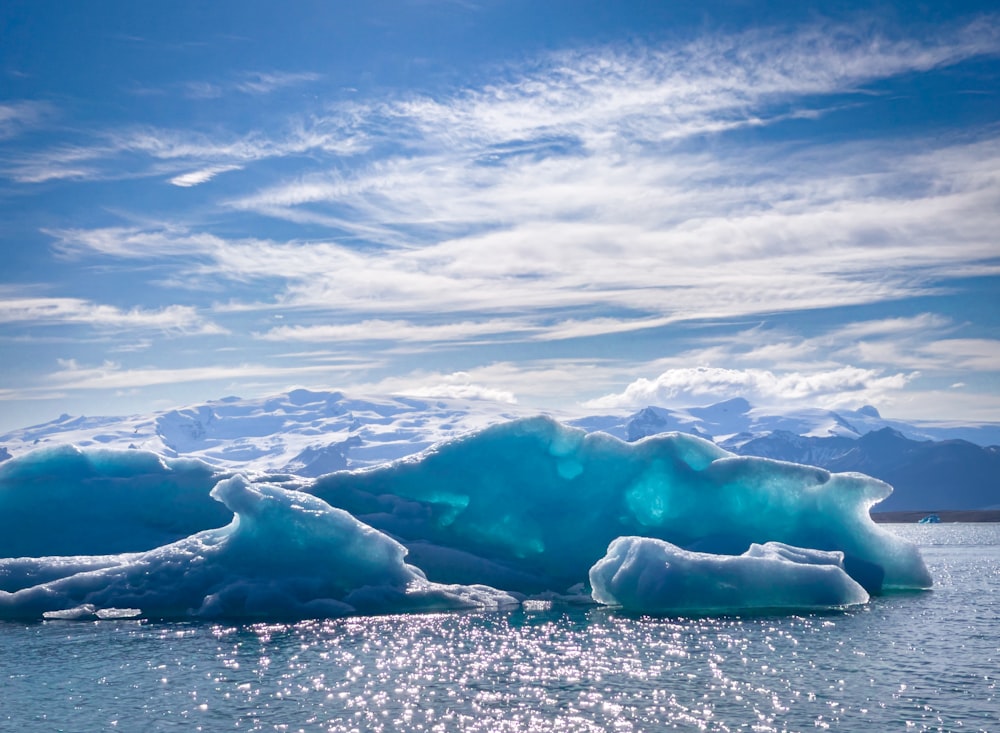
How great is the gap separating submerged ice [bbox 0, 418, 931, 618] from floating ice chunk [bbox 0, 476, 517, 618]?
5 cm

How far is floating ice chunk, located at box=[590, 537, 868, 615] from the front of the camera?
92.3 ft

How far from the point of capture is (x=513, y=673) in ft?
63.8

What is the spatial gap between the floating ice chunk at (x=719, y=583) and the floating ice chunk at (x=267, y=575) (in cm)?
558

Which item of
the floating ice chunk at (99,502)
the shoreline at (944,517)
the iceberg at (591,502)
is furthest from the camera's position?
the shoreline at (944,517)

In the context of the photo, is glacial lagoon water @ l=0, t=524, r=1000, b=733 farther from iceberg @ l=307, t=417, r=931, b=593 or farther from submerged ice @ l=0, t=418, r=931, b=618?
iceberg @ l=307, t=417, r=931, b=593

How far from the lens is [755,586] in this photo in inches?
1110

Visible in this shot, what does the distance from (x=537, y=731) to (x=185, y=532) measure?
2493cm

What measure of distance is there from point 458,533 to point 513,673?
15.0m

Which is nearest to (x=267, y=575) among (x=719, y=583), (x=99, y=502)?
(x=99, y=502)

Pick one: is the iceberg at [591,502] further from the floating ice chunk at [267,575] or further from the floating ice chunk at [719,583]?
the floating ice chunk at [719,583]

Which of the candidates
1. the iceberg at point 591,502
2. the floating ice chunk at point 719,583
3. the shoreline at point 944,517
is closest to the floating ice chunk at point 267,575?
the iceberg at point 591,502

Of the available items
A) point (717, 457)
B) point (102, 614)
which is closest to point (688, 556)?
point (717, 457)

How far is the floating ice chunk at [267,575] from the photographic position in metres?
28.1

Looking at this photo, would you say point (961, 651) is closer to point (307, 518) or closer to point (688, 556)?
point (688, 556)
